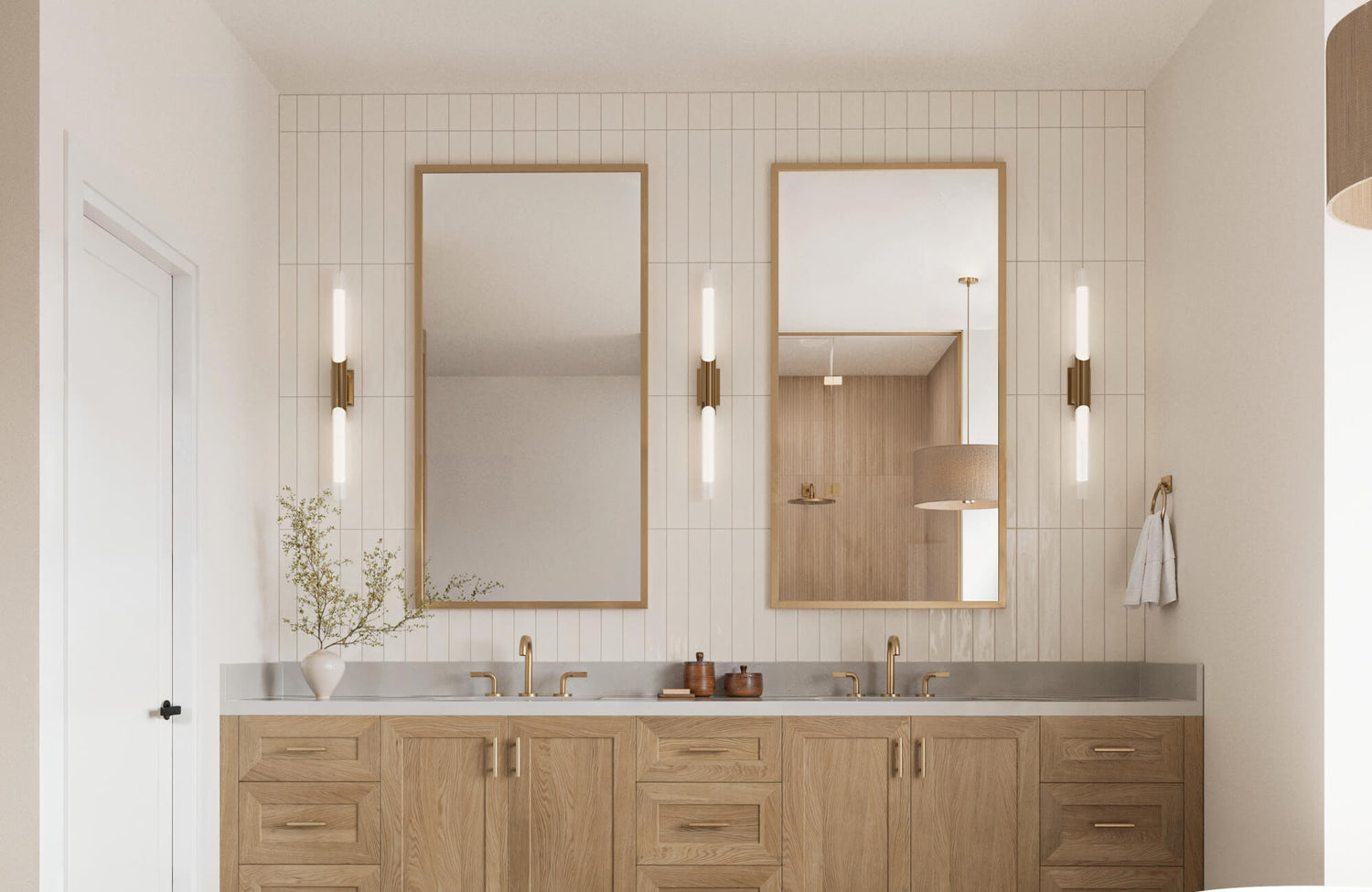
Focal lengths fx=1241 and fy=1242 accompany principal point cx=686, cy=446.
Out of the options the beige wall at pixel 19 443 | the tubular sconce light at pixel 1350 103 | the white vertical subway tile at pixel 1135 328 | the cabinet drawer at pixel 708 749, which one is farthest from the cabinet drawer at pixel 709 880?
the tubular sconce light at pixel 1350 103

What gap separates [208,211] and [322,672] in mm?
1345

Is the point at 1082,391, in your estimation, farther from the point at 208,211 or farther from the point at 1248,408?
the point at 208,211

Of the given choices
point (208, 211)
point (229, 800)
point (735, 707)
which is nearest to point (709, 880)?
point (735, 707)

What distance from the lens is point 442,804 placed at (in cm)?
351

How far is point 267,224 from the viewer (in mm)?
3936

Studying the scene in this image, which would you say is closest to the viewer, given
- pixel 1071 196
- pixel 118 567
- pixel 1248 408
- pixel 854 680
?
pixel 118 567

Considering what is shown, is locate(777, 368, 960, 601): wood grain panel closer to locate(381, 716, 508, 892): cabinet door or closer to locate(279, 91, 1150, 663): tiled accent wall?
locate(279, 91, 1150, 663): tiled accent wall

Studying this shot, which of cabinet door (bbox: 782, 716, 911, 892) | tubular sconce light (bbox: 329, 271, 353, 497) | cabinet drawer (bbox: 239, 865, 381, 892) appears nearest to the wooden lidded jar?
cabinet door (bbox: 782, 716, 911, 892)

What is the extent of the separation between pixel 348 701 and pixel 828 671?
1.46m

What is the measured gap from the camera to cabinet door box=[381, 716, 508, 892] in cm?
350

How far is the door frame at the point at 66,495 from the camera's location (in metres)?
2.41

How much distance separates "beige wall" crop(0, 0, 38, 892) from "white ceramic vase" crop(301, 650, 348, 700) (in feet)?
4.20

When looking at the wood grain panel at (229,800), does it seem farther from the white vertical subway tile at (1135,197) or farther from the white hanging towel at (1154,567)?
the white vertical subway tile at (1135,197)

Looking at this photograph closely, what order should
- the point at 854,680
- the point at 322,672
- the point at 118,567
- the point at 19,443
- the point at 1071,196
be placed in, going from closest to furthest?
the point at 19,443
the point at 118,567
the point at 322,672
the point at 854,680
the point at 1071,196
